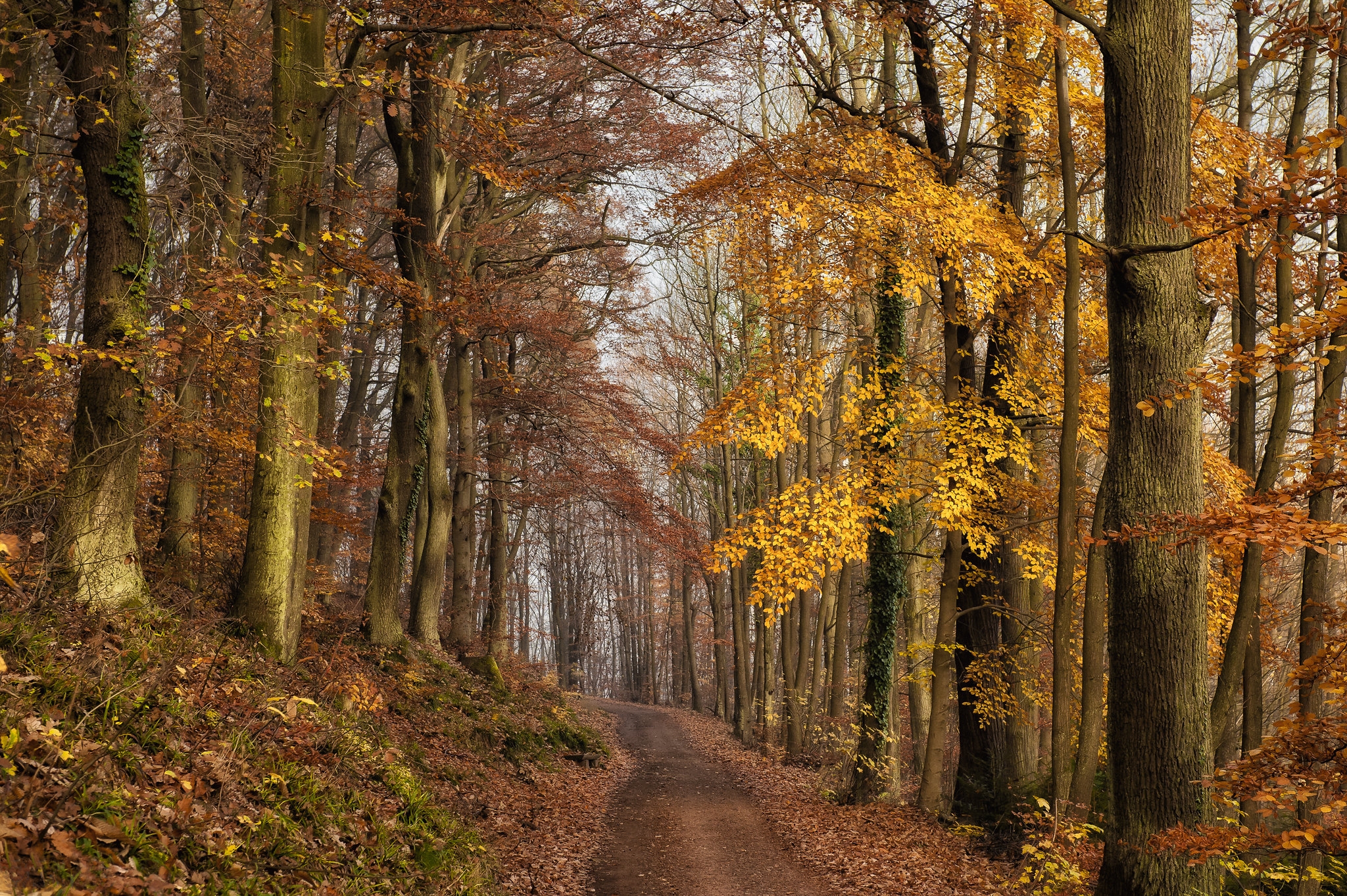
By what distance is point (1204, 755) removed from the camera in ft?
16.6

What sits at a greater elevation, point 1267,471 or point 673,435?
point 673,435

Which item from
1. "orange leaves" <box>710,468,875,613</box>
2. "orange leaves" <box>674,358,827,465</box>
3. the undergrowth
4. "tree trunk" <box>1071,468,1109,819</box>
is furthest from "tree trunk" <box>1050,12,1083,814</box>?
the undergrowth

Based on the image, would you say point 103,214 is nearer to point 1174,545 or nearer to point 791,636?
point 1174,545

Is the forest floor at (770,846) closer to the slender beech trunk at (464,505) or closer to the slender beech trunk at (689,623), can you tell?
the slender beech trunk at (464,505)

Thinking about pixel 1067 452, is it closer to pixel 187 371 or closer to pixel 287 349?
pixel 287 349

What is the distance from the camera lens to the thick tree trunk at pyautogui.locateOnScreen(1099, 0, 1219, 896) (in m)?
5.02

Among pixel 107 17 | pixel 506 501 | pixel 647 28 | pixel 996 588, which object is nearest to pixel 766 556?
pixel 996 588

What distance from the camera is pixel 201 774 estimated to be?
4.84 metres

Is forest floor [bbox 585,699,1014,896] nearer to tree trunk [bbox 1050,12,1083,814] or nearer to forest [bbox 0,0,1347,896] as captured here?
forest [bbox 0,0,1347,896]

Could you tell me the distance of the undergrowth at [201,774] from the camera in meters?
3.61

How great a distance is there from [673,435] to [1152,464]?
589 inches

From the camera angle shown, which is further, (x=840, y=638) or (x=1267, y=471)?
(x=840, y=638)

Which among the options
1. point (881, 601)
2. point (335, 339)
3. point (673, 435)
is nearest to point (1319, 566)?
point (881, 601)

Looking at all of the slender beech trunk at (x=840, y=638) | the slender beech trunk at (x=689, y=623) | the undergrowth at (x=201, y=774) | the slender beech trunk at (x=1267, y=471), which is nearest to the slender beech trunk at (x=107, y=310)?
the undergrowth at (x=201, y=774)
